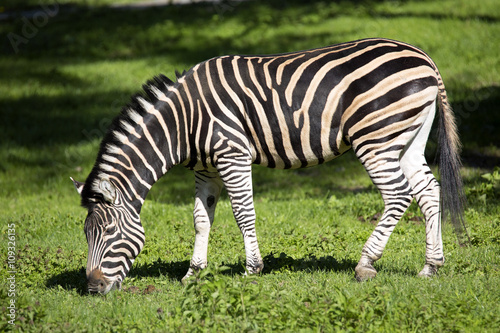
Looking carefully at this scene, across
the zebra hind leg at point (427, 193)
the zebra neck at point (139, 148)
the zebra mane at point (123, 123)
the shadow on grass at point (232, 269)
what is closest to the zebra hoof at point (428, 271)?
the zebra hind leg at point (427, 193)

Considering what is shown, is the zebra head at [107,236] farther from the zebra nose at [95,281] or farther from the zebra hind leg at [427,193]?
the zebra hind leg at [427,193]

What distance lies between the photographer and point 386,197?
5.84 metres

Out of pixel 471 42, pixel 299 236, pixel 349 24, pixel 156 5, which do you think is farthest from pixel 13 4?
A: pixel 299 236

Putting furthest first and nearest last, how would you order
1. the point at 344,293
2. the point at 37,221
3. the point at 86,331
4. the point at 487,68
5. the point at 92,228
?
the point at 487,68 < the point at 37,221 < the point at 92,228 < the point at 344,293 < the point at 86,331

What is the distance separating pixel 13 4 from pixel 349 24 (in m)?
14.4

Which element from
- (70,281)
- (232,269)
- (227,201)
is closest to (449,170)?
(232,269)

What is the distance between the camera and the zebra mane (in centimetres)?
577

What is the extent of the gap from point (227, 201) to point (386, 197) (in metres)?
4.47

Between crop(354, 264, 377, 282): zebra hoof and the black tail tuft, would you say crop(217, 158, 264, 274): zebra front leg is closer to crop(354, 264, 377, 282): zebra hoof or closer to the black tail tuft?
crop(354, 264, 377, 282): zebra hoof

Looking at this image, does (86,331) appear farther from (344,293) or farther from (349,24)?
(349,24)

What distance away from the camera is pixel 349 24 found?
17453 mm

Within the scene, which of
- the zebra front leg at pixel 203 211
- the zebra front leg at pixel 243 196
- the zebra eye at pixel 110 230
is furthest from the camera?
the zebra front leg at pixel 203 211

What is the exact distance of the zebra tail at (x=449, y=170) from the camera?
20.4 ft

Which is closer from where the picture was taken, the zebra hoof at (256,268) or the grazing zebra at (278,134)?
the grazing zebra at (278,134)
